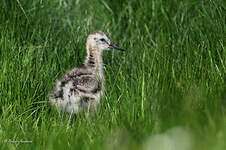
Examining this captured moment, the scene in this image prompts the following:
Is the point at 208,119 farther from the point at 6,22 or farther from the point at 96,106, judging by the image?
the point at 6,22

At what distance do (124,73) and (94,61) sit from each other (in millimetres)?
512

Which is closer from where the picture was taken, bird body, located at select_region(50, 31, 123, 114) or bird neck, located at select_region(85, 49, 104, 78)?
bird body, located at select_region(50, 31, 123, 114)

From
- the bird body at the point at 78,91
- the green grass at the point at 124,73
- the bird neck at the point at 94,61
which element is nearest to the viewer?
the green grass at the point at 124,73

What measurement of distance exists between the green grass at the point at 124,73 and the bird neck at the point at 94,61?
0.42 feet

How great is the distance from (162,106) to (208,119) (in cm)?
44

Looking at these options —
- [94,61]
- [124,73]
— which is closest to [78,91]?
[124,73]

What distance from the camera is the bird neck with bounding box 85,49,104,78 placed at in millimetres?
5626

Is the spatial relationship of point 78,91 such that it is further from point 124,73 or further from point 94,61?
point 94,61

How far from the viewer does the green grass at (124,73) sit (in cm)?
343

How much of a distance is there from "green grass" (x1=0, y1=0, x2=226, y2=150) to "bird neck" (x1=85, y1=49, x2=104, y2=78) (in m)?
0.13

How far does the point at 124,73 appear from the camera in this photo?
17.4 feet

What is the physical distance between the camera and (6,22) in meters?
5.86

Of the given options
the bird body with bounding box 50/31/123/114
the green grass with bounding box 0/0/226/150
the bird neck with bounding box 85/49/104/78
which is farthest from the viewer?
the bird neck with bounding box 85/49/104/78

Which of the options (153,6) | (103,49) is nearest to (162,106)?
(103,49)
